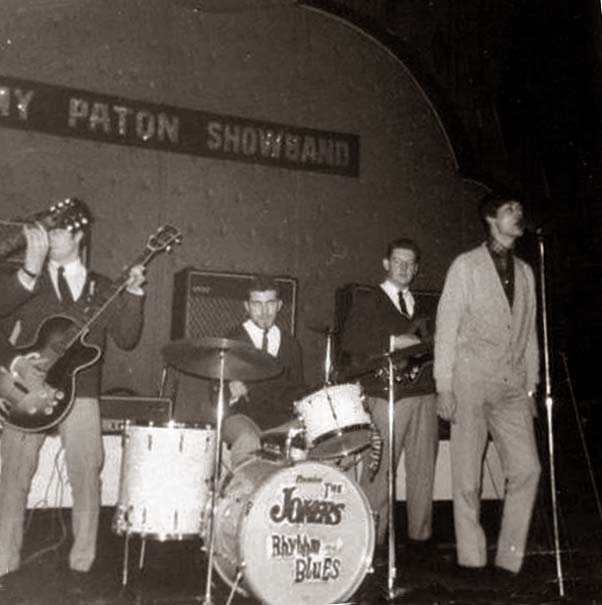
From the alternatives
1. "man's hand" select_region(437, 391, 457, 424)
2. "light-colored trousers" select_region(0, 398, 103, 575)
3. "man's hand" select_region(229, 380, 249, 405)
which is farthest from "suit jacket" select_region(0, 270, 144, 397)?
"man's hand" select_region(437, 391, 457, 424)

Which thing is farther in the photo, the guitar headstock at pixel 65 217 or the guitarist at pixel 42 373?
the guitar headstock at pixel 65 217

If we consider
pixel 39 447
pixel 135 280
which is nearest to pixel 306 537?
pixel 39 447

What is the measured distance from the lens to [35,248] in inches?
136

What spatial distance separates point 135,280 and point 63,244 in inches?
14.8

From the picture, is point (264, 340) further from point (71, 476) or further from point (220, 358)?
point (71, 476)

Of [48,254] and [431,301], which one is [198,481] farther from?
[431,301]

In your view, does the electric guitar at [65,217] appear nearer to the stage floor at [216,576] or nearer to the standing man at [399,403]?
the stage floor at [216,576]

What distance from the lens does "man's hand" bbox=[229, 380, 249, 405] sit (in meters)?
4.02

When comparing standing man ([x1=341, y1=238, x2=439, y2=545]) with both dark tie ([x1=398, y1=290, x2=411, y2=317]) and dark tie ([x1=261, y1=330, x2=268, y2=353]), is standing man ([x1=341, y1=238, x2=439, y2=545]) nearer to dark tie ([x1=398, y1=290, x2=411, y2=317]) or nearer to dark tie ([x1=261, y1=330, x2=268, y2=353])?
dark tie ([x1=398, y1=290, x2=411, y2=317])

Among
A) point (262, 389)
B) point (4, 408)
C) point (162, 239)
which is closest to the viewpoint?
point (4, 408)

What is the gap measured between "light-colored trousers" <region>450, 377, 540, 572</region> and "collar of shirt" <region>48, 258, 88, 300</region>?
74.2 inches

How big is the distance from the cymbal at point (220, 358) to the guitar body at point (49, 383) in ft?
1.24

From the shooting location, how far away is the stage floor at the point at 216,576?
126 inches

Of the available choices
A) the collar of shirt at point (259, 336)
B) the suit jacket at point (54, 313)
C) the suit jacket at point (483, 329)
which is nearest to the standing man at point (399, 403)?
the collar of shirt at point (259, 336)
